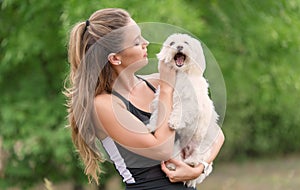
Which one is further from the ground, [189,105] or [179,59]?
[179,59]

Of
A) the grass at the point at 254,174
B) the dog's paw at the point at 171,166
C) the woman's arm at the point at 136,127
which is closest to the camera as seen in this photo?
the woman's arm at the point at 136,127

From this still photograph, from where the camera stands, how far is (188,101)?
9.70 feet

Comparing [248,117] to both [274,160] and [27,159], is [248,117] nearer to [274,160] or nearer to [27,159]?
[274,160]

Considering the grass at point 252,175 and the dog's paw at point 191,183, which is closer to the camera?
the dog's paw at point 191,183

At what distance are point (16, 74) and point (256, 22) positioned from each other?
306cm

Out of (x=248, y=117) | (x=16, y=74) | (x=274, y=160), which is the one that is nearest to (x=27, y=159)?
(x=16, y=74)

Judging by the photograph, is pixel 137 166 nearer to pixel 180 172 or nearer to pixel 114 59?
pixel 180 172

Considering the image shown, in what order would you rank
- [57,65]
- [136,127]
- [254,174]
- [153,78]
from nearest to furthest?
[136,127], [153,78], [57,65], [254,174]

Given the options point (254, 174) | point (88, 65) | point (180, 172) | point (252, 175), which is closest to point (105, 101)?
point (88, 65)

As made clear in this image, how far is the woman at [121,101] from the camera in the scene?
2863 millimetres

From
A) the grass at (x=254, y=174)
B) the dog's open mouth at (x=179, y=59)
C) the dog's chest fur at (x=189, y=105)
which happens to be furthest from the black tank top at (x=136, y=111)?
the grass at (x=254, y=174)

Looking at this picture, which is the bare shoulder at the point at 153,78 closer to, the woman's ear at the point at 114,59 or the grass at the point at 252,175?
the woman's ear at the point at 114,59

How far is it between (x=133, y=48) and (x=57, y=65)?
6065 mm

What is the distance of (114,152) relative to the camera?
9.72 feet
